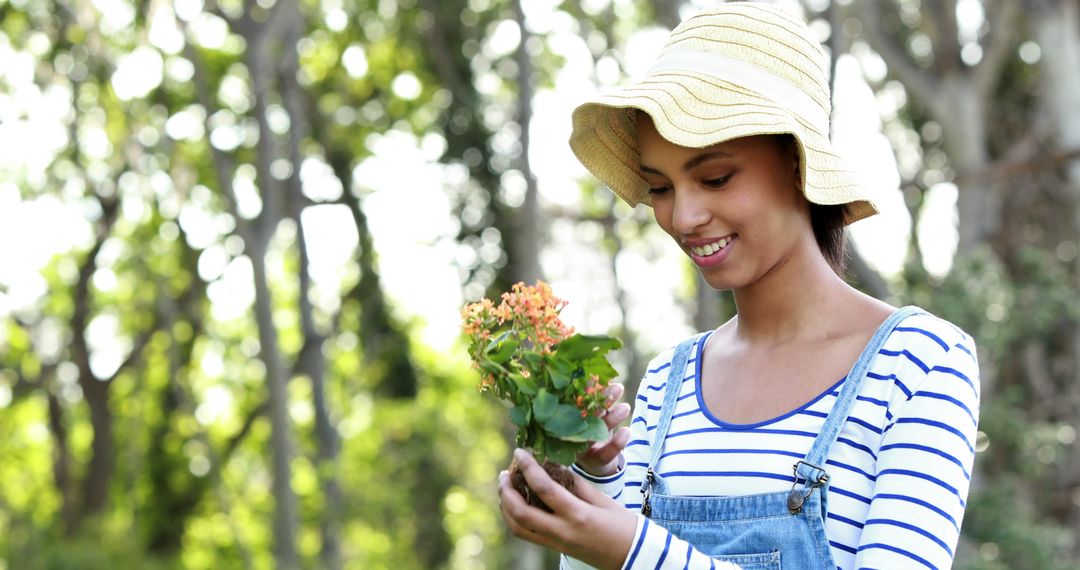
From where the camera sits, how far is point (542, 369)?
181 cm

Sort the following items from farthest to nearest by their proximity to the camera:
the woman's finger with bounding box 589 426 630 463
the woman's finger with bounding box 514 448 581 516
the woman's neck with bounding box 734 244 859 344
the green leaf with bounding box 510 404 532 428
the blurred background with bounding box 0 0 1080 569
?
the blurred background with bounding box 0 0 1080 569 → the woman's neck with bounding box 734 244 859 344 → the woman's finger with bounding box 589 426 630 463 → the green leaf with bounding box 510 404 532 428 → the woman's finger with bounding box 514 448 581 516

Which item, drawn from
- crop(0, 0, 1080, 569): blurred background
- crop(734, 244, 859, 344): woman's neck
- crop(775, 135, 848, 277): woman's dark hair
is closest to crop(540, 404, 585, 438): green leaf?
crop(734, 244, 859, 344): woman's neck

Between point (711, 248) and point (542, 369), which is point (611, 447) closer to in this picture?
point (542, 369)

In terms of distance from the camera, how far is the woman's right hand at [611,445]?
183 centimetres

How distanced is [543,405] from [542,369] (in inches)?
2.8

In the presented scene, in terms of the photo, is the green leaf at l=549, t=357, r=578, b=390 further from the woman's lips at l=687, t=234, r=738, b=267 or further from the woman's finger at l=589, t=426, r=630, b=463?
the woman's lips at l=687, t=234, r=738, b=267

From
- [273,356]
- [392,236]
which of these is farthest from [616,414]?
[392,236]

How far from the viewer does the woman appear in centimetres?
170

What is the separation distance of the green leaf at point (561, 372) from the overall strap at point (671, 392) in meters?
0.27

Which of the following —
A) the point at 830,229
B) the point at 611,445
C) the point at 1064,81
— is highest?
the point at 1064,81

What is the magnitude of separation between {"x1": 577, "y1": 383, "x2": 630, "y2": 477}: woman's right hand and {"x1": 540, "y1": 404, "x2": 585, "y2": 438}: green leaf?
0.07 metres

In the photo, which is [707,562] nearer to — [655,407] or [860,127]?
[655,407]

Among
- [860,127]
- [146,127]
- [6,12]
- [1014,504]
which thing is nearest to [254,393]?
[146,127]

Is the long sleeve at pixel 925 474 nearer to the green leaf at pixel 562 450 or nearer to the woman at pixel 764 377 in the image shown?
the woman at pixel 764 377
